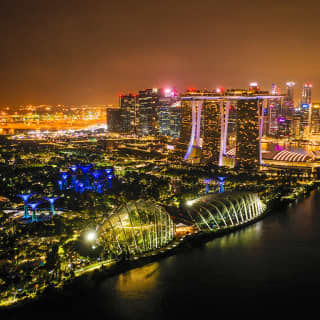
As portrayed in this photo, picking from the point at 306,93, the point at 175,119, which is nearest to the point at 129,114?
the point at 175,119

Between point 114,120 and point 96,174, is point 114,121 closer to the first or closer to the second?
point 114,120

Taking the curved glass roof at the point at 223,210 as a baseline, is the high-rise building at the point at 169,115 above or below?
above

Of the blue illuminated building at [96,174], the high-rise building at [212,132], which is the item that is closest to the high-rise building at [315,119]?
the high-rise building at [212,132]

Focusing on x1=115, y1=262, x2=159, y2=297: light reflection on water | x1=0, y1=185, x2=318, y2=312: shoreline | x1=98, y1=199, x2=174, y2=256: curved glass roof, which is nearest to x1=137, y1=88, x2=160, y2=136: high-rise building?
x1=0, y1=185, x2=318, y2=312: shoreline

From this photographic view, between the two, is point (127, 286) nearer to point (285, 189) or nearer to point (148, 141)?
point (285, 189)

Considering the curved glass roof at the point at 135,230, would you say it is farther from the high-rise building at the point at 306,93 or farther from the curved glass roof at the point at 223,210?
the high-rise building at the point at 306,93

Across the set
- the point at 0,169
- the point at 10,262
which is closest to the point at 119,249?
the point at 10,262

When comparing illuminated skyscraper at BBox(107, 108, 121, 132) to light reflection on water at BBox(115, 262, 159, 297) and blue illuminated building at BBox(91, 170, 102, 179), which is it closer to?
blue illuminated building at BBox(91, 170, 102, 179)
